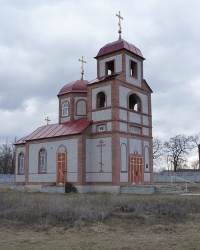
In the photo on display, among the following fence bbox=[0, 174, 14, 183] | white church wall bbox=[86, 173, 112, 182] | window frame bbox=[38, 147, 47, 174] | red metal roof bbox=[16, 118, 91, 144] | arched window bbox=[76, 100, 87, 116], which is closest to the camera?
white church wall bbox=[86, 173, 112, 182]

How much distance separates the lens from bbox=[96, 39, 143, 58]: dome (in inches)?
981

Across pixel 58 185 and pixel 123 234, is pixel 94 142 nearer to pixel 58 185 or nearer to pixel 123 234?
pixel 58 185

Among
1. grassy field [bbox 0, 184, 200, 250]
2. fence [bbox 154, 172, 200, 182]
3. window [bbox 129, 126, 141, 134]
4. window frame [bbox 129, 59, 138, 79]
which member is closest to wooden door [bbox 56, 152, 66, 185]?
window [bbox 129, 126, 141, 134]

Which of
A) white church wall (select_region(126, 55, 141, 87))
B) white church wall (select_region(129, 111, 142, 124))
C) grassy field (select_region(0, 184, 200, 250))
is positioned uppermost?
white church wall (select_region(126, 55, 141, 87))

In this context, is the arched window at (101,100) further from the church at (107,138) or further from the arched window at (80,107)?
the arched window at (80,107)

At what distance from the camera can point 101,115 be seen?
2409 cm

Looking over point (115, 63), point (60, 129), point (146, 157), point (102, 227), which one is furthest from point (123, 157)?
point (102, 227)

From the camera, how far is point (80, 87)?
29.6 meters

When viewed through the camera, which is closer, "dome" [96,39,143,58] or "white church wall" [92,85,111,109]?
"white church wall" [92,85,111,109]

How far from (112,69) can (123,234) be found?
19.2 meters

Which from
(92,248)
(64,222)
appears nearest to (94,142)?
(64,222)

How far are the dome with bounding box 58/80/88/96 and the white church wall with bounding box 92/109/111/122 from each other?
17.7 feet

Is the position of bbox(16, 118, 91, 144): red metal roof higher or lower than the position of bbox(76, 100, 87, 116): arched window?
lower

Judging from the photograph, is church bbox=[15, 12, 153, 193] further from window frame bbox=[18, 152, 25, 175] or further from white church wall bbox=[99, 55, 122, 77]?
window frame bbox=[18, 152, 25, 175]
